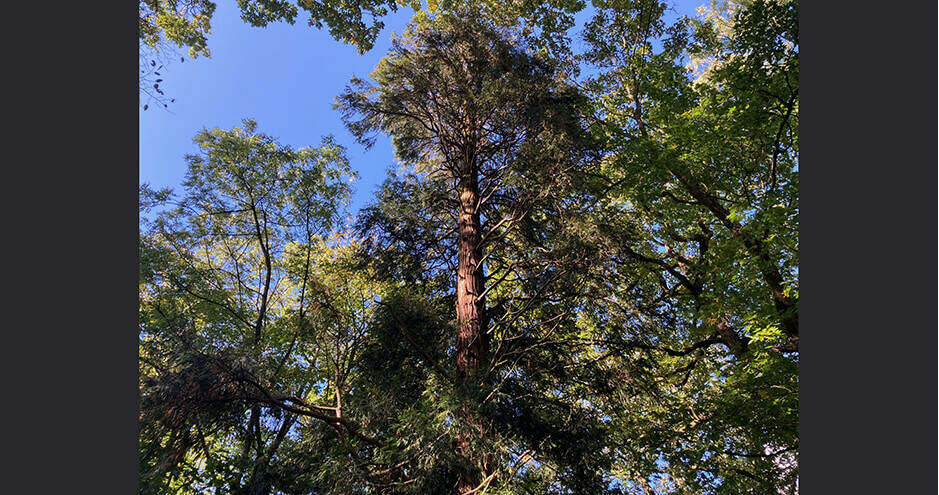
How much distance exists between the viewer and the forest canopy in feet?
14.1

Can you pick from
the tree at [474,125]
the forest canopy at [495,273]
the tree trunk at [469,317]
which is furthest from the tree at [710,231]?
the tree trunk at [469,317]

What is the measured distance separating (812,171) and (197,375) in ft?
14.2

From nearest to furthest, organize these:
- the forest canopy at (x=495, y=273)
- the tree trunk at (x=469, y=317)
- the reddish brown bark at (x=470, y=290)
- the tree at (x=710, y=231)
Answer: the tree trunk at (x=469, y=317)
the forest canopy at (x=495, y=273)
the reddish brown bark at (x=470, y=290)
the tree at (x=710, y=231)

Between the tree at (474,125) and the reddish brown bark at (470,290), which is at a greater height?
the tree at (474,125)

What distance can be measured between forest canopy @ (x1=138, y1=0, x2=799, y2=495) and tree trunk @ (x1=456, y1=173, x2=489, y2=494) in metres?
0.03

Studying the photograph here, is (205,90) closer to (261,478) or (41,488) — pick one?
(261,478)

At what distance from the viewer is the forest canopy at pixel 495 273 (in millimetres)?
4289

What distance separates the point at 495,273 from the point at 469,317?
959 millimetres

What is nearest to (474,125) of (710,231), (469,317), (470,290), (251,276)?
(470,290)

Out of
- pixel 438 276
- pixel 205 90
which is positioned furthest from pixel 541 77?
pixel 205 90

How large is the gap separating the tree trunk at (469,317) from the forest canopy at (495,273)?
0.03 m

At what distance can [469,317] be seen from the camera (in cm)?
526

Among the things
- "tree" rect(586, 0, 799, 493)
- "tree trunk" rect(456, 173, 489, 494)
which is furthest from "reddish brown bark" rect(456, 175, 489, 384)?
"tree" rect(586, 0, 799, 493)

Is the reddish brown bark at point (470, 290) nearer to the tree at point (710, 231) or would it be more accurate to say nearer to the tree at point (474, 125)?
the tree at point (474, 125)
